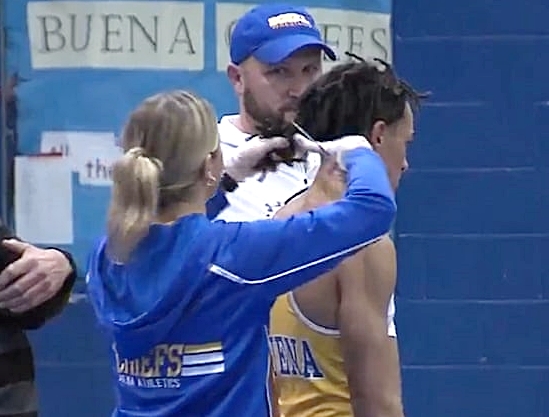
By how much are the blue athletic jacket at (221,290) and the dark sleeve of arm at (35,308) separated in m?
0.38

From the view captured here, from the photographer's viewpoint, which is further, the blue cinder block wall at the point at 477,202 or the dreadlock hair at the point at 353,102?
the blue cinder block wall at the point at 477,202

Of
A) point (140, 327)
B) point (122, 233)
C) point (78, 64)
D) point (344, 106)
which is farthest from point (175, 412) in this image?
point (78, 64)

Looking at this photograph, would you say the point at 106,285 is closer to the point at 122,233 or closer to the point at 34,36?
the point at 122,233

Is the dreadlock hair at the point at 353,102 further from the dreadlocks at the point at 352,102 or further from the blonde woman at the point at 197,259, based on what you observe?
the blonde woman at the point at 197,259

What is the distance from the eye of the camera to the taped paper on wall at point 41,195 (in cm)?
546

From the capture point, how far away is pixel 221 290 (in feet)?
9.36

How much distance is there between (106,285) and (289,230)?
43 cm

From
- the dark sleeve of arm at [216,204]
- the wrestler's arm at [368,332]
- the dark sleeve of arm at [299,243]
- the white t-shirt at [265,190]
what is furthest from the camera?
the white t-shirt at [265,190]

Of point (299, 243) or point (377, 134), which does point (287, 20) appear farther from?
point (299, 243)

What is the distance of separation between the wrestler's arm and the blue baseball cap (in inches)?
41.4

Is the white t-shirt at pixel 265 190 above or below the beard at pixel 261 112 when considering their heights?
below

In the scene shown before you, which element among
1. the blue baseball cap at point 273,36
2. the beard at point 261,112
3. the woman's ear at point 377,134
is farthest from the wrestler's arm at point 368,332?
the blue baseball cap at point 273,36

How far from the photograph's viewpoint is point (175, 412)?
2.90 meters

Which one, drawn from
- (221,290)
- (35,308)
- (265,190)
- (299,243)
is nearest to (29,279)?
(35,308)
